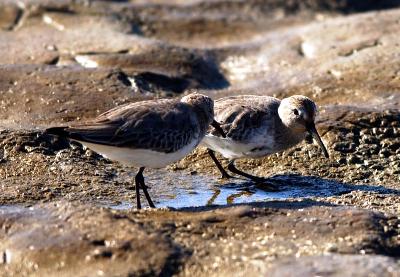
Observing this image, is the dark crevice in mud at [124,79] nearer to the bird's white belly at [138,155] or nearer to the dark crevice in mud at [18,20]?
the bird's white belly at [138,155]

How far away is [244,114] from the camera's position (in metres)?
9.68

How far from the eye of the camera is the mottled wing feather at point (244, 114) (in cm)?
959

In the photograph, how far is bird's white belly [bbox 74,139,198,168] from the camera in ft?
27.6

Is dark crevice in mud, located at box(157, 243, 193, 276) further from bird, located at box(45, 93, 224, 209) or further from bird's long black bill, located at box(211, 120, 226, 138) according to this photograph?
bird's long black bill, located at box(211, 120, 226, 138)

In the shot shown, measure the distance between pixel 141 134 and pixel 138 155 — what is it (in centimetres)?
22

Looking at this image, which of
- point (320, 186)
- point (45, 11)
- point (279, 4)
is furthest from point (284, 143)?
point (279, 4)

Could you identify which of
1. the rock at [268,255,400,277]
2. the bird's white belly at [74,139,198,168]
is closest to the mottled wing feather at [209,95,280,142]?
the bird's white belly at [74,139,198,168]

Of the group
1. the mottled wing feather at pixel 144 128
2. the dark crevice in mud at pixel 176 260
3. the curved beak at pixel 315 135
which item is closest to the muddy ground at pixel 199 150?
the dark crevice in mud at pixel 176 260

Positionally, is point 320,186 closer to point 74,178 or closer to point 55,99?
point 74,178

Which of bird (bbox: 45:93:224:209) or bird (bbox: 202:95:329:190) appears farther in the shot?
bird (bbox: 202:95:329:190)

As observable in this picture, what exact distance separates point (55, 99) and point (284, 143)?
128 inches

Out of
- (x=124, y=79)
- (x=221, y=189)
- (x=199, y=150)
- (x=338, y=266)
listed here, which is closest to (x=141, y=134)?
(x=221, y=189)

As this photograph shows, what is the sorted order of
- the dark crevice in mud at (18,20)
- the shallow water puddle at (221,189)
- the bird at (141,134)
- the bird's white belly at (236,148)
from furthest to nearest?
the dark crevice in mud at (18,20), the bird's white belly at (236,148), the shallow water puddle at (221,189), the bird at (141,134)

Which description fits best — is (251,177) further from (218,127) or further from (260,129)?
(218,127)
